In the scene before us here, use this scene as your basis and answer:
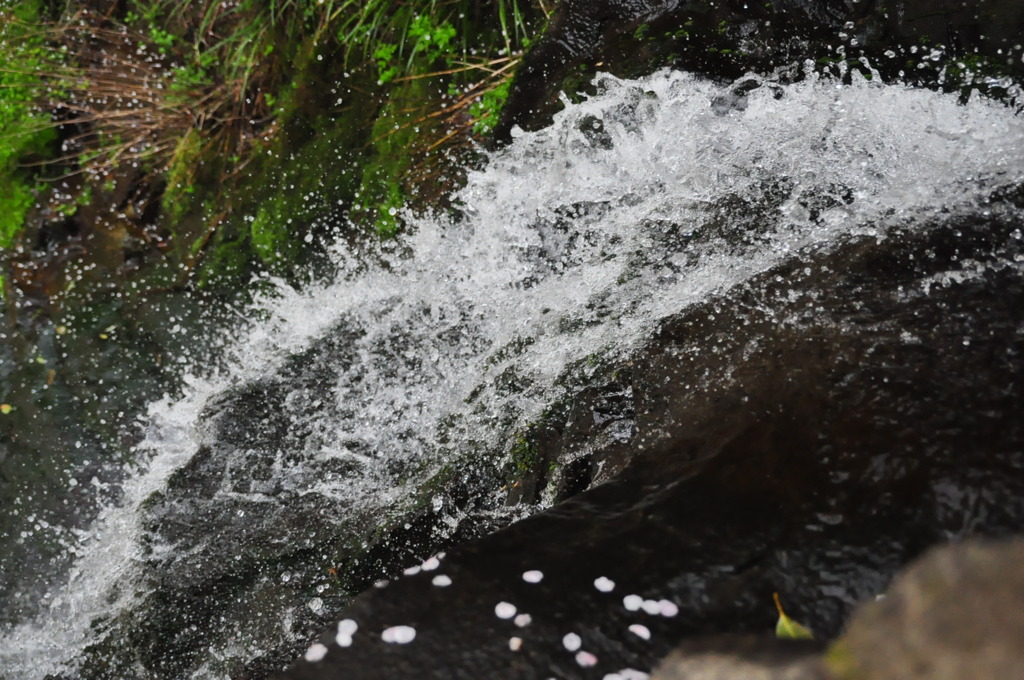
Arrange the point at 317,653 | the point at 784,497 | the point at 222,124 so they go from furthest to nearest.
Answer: the point at 222,124, the point at 784,497, the point at 317,653

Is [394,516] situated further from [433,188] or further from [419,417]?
[433,188]

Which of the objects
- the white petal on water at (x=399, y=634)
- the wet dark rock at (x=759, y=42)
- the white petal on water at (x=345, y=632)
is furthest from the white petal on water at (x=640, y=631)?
the wet dark rock at (x=759, y=42)

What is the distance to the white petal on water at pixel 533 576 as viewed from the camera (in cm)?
169

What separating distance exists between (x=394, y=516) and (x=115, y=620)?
1487mm

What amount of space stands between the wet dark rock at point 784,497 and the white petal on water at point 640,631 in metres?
0.01

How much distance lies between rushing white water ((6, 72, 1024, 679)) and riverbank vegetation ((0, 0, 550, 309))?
46 cm

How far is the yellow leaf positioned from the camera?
146cm

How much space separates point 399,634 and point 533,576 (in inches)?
12.8

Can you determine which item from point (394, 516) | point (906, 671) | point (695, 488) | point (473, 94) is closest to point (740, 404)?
point (695, 488)

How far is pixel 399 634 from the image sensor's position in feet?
5.29

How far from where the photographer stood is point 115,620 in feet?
10.9

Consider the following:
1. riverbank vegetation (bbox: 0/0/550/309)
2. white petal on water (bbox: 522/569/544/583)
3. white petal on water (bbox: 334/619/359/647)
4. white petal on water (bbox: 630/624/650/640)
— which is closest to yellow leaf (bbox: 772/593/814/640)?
white petal on water (bbox: 630/624/650/640)

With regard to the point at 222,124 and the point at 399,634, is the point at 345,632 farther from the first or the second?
the point at 222,124

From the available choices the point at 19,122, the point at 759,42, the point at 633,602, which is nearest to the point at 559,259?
the point at 759,42
